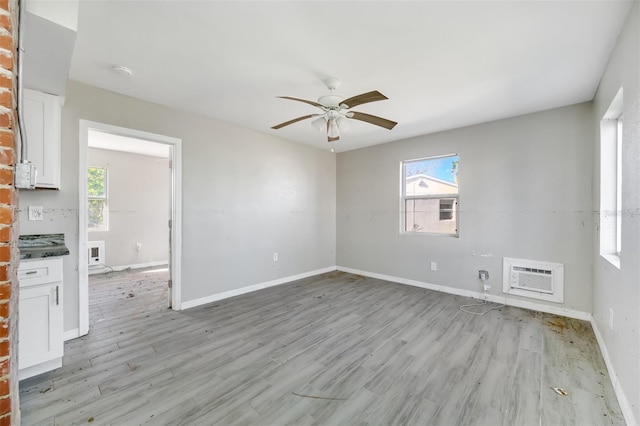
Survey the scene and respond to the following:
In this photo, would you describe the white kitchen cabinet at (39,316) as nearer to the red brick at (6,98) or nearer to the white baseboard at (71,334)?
the white baseboard at (71,334)

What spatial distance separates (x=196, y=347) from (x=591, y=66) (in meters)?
4.26

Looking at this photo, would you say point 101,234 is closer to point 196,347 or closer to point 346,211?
point 196,347

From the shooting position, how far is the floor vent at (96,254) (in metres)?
4.83

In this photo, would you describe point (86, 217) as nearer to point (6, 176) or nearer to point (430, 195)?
point (6, 176)

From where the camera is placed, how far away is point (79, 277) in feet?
8.52

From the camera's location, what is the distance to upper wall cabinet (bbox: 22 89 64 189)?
82.7 inches

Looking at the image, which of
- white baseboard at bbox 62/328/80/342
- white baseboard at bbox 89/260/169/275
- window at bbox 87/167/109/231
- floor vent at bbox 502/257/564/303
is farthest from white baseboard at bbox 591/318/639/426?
window at bbox 87/167/109/231

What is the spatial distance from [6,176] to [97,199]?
483cm

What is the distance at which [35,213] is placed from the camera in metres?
2.37

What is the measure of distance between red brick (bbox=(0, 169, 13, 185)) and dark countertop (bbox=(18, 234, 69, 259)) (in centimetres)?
124

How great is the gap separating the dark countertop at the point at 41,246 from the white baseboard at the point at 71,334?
2.88 feet

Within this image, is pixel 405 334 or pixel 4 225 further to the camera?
pixel 405 334

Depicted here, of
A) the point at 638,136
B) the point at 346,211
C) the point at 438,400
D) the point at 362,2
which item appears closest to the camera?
the point at 638,136


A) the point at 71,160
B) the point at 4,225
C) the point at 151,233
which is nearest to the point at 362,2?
the point at 4,225
